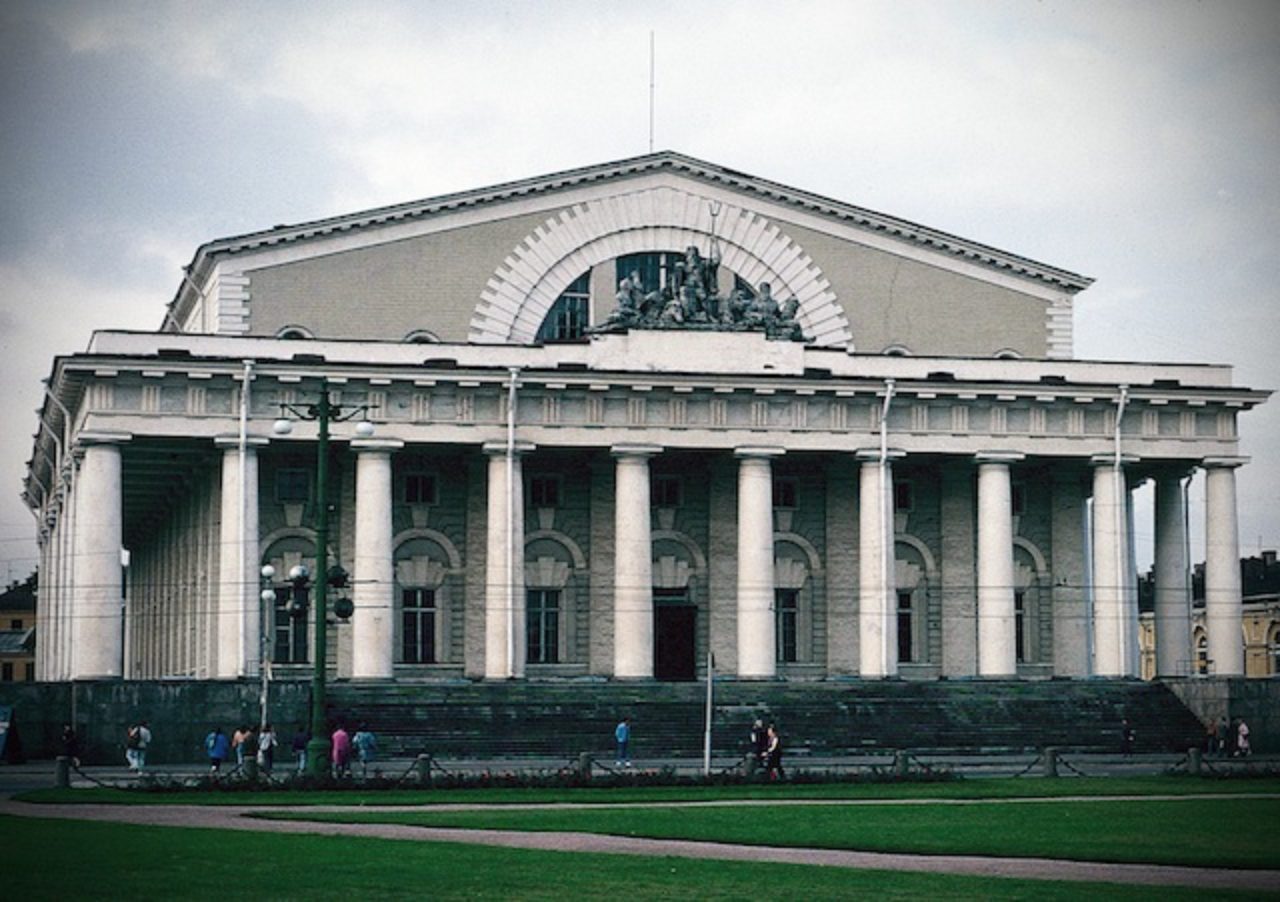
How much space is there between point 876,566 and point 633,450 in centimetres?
865

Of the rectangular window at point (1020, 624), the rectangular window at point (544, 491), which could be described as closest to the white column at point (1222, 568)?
the rectangular window at point (1020, 624)

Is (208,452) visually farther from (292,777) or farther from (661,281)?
(292,777)

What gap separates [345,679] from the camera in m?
70.6

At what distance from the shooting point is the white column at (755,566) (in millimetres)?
72812

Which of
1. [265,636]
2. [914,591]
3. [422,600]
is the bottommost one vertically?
[265,636]

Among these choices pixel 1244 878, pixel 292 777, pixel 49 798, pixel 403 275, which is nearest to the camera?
pixel 1244 878

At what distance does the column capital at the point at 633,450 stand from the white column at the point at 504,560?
2744 millimetres

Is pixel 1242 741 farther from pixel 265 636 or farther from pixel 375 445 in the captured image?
pixel 265 636

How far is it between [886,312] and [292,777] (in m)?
36.0

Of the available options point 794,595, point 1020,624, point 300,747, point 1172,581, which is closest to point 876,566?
point 794,595

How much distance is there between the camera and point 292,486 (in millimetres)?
74062

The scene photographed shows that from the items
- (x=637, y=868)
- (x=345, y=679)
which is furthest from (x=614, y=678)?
(x=637, y=868)

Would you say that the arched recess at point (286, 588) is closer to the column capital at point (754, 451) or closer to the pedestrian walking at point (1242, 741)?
the column capital at point (754, 451)

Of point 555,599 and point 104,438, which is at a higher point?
point 104,438
